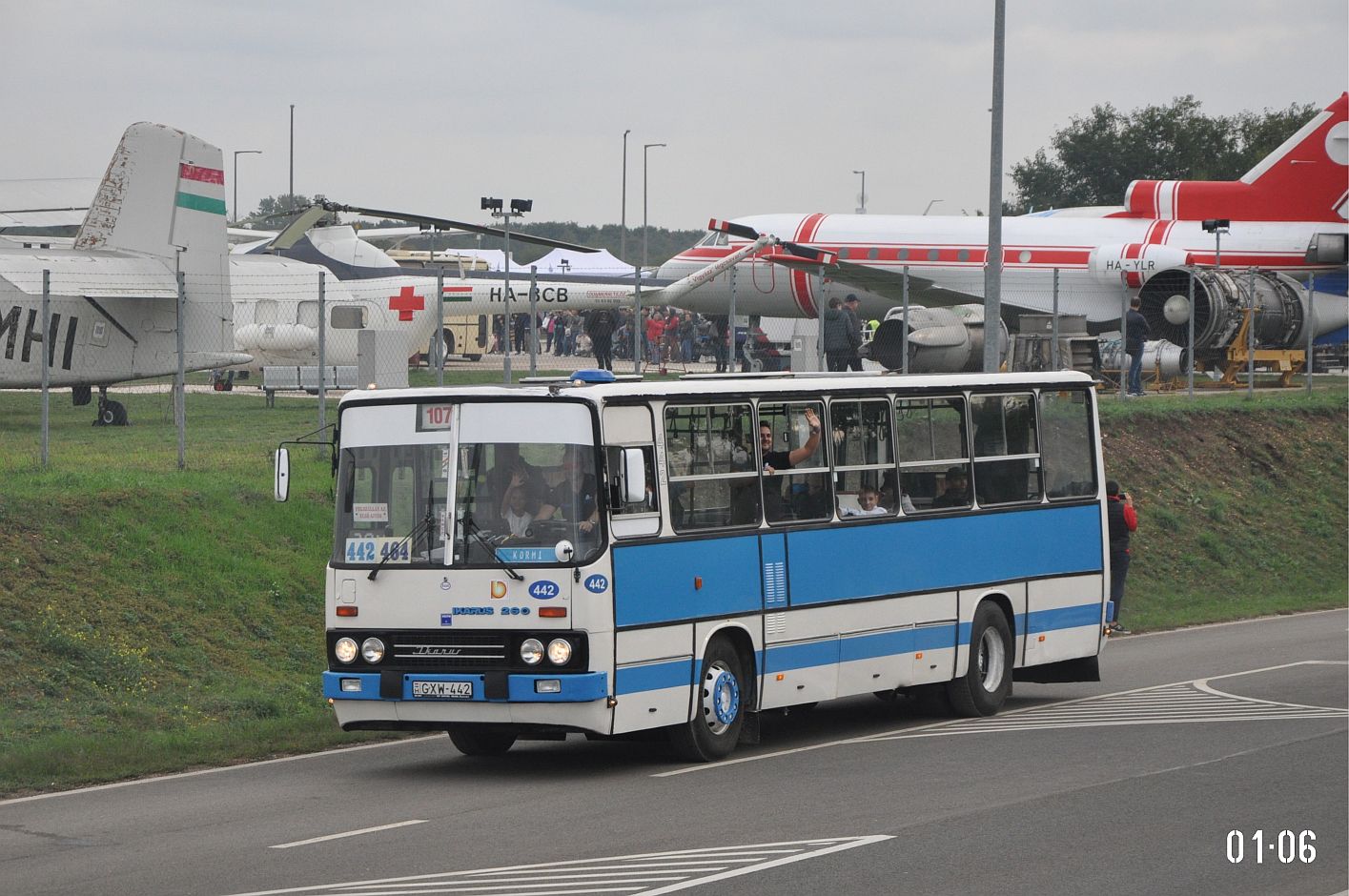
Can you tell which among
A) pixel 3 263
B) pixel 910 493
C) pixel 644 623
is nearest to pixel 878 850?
pixel 644 623

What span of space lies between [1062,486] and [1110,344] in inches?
1066

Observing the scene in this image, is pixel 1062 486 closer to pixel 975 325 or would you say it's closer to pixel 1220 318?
pixel 975 325

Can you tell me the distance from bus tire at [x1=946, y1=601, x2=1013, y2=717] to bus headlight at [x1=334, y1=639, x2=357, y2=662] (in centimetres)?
548

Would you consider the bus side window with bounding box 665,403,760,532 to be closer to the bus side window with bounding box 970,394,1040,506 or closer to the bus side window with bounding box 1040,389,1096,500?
the bus side window with bounding box 970,394,1040,506

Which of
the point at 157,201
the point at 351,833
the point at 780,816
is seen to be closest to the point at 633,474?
the point at 780,816

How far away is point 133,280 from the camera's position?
29.8 metres

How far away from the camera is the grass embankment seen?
14969 mm

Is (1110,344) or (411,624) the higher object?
(1110,344)

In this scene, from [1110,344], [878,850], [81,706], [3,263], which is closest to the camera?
[878,850]

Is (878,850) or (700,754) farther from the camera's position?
(700,754)

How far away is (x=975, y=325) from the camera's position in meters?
36.9

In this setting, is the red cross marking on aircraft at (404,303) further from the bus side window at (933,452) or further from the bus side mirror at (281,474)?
the bus side mirror at (281,474)
